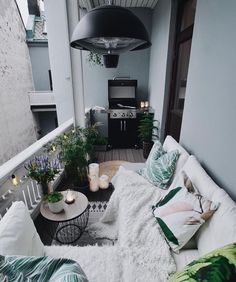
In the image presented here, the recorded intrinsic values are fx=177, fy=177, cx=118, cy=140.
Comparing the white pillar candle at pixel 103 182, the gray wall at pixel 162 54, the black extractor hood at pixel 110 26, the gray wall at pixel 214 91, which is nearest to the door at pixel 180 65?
the gray wall at pixel 162 54

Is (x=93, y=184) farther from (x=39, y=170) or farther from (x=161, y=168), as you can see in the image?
(x=161, y=168)

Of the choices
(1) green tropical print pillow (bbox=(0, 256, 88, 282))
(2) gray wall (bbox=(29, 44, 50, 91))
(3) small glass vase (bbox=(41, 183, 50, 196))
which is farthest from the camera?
(2) gray wall (bbox=(29, 44, 50, 91))

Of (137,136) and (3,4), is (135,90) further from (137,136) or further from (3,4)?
(3,4)

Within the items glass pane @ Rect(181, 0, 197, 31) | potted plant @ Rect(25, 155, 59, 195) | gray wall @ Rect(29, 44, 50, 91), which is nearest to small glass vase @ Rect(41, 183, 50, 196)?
potted plant @ Rect(25, 155, 59, 195)

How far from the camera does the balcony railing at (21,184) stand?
1427mm

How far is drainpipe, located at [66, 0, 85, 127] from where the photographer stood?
2.51 meters

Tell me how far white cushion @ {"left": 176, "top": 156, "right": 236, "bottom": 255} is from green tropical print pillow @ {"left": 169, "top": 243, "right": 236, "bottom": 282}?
0.77 feet

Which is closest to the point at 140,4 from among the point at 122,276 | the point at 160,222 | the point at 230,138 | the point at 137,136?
the point at 137,136

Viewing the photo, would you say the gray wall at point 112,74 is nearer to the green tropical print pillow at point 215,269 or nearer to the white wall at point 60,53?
the white wall at point 60,53

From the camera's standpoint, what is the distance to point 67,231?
1.85 metres

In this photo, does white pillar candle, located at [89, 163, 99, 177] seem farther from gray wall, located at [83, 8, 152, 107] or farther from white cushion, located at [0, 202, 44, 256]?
gray wall, located at [83, 8, 152, 107]

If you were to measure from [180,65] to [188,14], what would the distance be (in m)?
0.60

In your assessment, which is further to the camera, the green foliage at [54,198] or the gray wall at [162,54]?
the gray wall at [162,54]

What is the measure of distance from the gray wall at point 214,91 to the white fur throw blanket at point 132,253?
1.98ft
